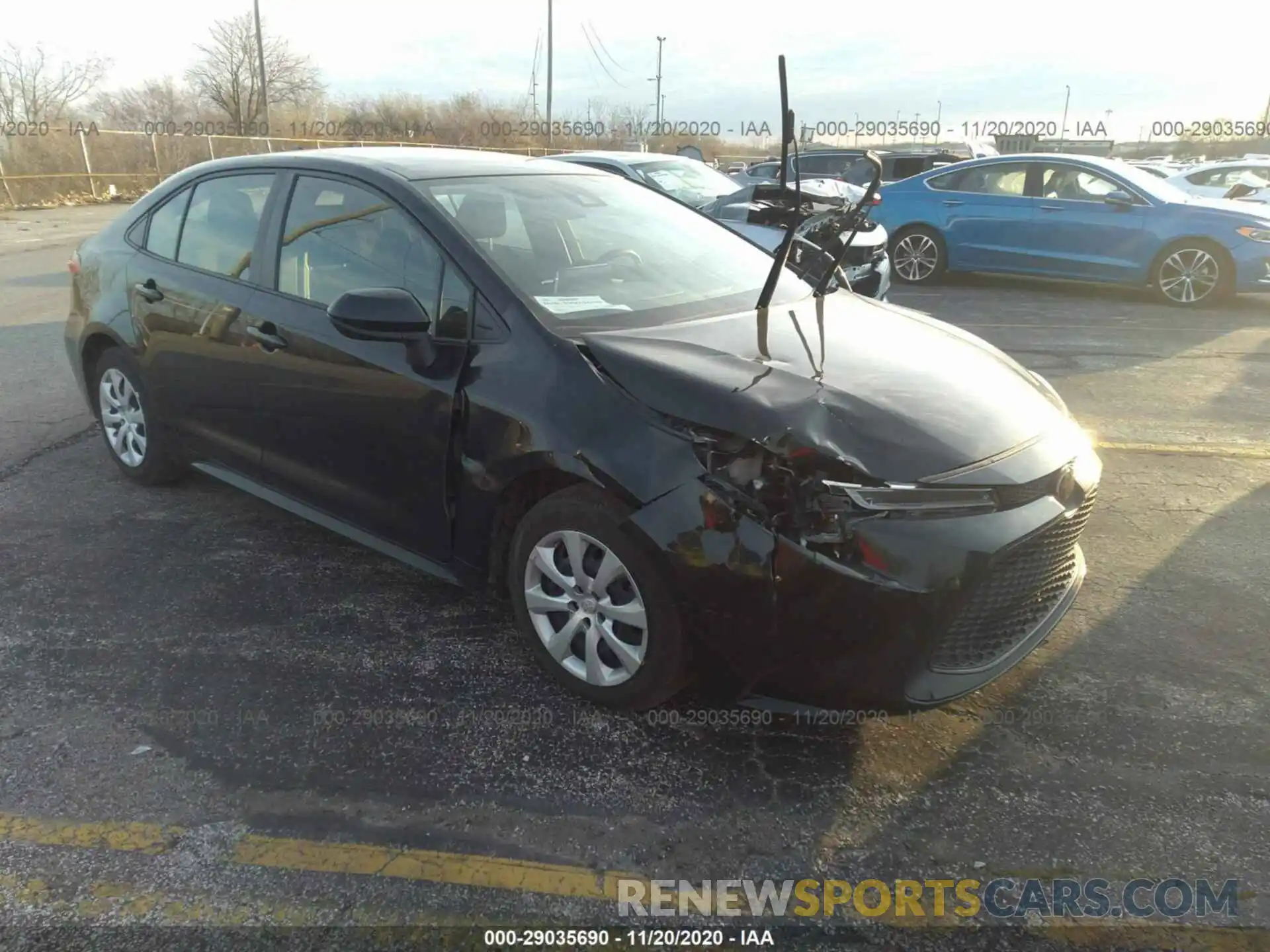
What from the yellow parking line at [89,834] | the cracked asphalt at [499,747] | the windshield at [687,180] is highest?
the windshield at [687,180]

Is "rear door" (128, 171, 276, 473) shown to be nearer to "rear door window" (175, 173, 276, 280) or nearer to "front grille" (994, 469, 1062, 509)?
"rear door window" (175, 173, 276, 280)

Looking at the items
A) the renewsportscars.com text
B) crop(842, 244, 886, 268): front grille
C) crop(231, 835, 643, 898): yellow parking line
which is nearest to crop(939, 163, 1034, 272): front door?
crop(842, 244, 886, 268): front grille

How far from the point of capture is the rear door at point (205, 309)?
3.75 m

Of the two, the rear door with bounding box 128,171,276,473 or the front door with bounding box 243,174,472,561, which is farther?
the rear door with bounding box 128,171,276,473

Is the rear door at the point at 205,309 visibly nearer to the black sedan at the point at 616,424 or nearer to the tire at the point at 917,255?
the black sedan at the point at 616,424

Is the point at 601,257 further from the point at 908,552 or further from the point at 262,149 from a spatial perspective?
the point at 262,149

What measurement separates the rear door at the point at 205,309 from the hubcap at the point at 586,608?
158 cm

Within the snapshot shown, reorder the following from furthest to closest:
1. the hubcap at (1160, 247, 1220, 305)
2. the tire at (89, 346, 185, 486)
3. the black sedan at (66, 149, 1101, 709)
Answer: the hubcap at (1160, 247, 1220, 305) → the tire at (89, 346, 185, 486) → the black sedan at (66, 149, 1101, 709)

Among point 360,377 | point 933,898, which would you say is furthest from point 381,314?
point 933,898

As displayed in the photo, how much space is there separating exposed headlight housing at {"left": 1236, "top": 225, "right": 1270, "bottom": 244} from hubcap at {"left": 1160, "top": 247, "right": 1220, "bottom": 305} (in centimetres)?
36

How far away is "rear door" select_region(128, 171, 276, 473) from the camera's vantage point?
375 cm

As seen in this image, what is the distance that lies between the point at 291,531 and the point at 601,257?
1.96 meters

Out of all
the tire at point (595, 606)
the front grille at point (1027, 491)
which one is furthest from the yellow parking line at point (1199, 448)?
the tire at point (595, 606)

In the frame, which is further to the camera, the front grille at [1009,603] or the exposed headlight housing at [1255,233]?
the exposed headlight housing at [1255,233]
